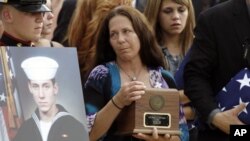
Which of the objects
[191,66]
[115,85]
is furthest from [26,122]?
[191,66]

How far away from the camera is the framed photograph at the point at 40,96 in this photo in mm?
3412

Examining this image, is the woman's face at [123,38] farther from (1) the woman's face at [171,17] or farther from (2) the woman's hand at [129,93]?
Result: (1) the woman's face at [171,17]

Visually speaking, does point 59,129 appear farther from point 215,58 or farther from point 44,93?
point 215,58

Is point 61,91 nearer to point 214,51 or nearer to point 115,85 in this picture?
point 115,85

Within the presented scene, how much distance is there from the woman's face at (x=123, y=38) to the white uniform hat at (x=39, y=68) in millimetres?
1103

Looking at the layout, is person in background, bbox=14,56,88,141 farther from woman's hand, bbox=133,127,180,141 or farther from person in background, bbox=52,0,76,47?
person in background, bbox=52,0,76,47

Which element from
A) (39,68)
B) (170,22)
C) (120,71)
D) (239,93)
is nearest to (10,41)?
(39,68)

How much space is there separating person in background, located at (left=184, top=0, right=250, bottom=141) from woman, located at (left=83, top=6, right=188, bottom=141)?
198 millimetres

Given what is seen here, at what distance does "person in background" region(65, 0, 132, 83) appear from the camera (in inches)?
210

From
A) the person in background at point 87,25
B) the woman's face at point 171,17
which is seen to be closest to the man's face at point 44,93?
the person in background at point 87,25

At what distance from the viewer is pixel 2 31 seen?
165 inches

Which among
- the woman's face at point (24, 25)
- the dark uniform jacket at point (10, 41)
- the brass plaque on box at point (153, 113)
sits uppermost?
the woman's face at point (24, 25)

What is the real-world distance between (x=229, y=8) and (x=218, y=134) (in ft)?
2.52

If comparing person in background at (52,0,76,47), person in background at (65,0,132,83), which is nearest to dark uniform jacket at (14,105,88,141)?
person in background at (65,0,132,83)
